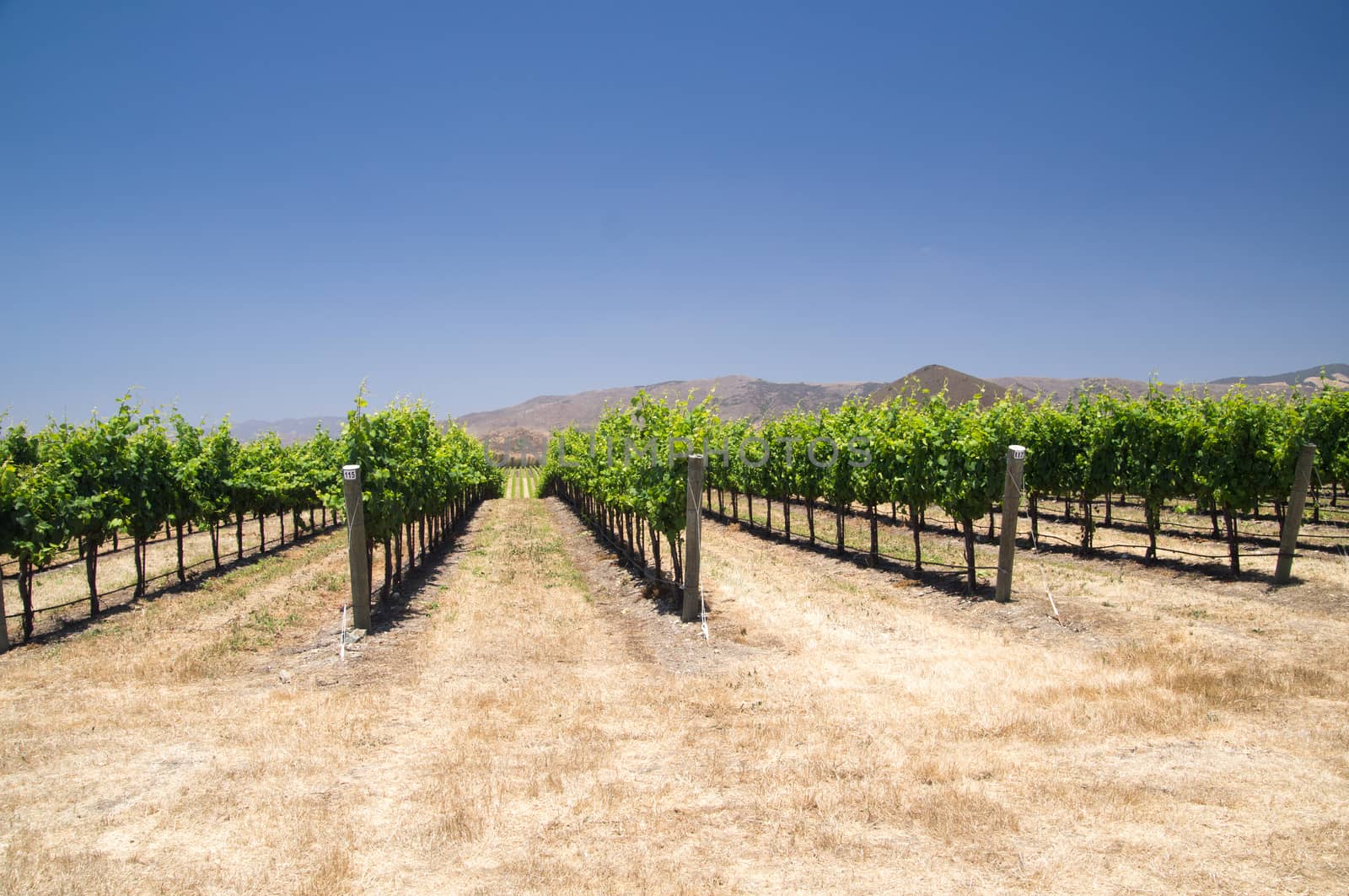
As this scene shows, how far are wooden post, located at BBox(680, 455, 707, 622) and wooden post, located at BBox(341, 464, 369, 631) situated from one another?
6208 millimetres

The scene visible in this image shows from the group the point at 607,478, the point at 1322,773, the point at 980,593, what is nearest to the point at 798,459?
the point at 607,478

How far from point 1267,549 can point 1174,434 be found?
4933 mm

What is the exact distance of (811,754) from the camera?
7.37 metres

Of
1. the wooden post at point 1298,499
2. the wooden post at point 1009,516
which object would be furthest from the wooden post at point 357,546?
the wooden post at point 1298,499

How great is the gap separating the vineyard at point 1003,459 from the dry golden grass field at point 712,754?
3295mm

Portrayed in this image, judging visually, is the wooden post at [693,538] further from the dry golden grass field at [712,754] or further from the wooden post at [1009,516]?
the wooden post at [1009,516]

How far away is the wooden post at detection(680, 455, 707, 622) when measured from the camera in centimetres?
1319

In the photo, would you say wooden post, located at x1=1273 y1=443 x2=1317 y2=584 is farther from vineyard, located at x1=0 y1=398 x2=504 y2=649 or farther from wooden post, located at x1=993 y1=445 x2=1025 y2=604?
vineyard, located at x1=0 y1=398 x2=504 y2=649

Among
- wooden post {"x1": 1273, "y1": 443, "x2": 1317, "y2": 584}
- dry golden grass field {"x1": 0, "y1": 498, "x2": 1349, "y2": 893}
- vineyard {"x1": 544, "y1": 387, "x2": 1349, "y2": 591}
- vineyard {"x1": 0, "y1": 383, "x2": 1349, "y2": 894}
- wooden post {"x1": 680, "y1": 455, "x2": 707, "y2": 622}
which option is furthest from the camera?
vineyard {"x1": 544, "y1": 387, "x2": 1349, "y2": 591}

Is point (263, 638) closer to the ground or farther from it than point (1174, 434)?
closer to the ground

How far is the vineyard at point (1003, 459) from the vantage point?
15703 millimetres

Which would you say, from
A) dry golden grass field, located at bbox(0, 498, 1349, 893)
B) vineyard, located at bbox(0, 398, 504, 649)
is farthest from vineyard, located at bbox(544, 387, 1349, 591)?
vineyard, located at bbox(0, 398, 504, 649)

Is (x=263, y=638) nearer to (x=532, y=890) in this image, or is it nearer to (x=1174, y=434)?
(x=532, y=890)

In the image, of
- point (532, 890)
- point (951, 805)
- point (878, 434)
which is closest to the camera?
point (532, 890)
